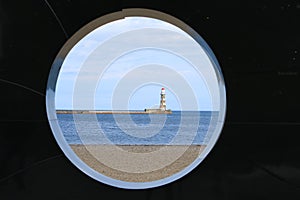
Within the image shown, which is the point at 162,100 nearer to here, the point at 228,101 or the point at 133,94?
the point at 133,94

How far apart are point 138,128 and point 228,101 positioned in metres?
35.9

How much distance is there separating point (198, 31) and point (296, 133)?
1.06 metres

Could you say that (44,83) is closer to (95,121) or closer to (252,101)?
(252,101)

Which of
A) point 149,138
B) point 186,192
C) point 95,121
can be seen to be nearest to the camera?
point 186,192

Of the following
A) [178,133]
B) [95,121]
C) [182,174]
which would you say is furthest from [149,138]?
[182,174]

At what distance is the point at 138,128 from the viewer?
38844 mm

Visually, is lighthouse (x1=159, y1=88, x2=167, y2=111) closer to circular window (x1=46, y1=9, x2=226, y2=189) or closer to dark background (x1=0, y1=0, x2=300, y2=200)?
circular window (x1=46, y1=9, x2=226, y2=189)

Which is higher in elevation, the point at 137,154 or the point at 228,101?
the point at 137,154

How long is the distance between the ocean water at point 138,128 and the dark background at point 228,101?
2674 cm

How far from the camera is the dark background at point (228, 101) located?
3066 millimetres

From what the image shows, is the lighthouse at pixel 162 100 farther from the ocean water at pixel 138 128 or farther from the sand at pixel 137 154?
the sand at pixel 137 154

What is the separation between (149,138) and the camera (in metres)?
35.1

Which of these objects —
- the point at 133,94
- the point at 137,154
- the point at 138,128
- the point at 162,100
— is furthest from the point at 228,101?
the point at 162,100

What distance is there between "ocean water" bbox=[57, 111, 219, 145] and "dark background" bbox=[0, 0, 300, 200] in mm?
26743
